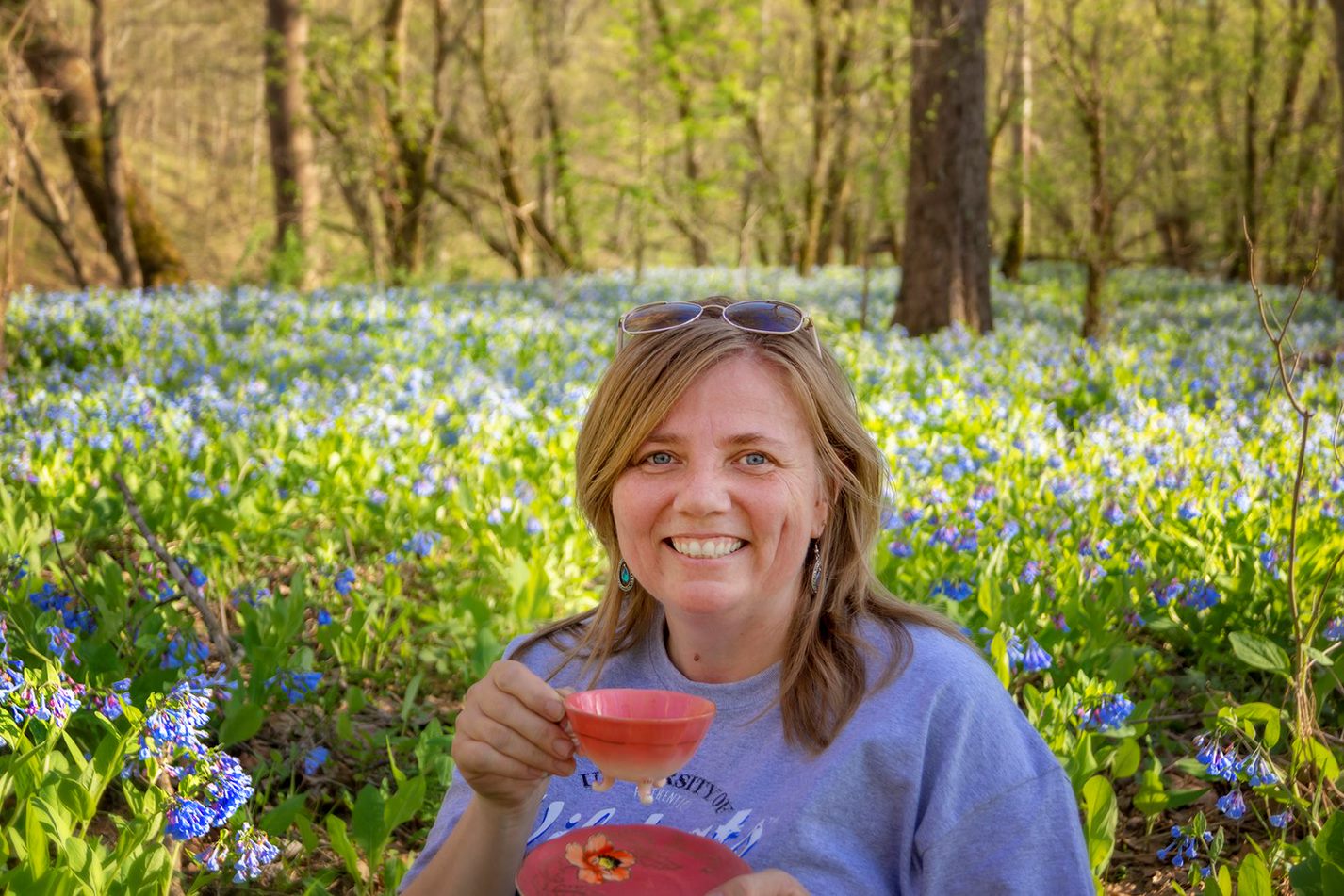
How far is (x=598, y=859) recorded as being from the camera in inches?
57.8

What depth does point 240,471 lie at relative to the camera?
4.52m

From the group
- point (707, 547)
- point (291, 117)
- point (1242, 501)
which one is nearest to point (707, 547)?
point (707, 547)

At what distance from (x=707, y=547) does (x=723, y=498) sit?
7cm

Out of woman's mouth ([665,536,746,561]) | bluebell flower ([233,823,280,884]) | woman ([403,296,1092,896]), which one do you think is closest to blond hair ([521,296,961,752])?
woman ([403,296,1092,896])

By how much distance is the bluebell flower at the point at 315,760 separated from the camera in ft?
8.55

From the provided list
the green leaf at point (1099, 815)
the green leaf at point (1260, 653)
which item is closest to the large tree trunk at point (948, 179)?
the green leaf at point (1260, 653)

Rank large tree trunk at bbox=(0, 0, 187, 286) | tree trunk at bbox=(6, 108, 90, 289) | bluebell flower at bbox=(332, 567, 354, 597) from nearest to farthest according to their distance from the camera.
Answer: bluebell flower at bbox=(332, 567, 354, 597) < large tree trunk at bbox=(0, 0, 187, 286) < tree trunk at bbox=(6, 108, 90, 289)

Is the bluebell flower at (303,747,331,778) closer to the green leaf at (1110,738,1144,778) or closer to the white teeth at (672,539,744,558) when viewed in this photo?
the white teeth at (672,539,744,558)

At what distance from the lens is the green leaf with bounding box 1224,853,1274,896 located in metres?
1.73

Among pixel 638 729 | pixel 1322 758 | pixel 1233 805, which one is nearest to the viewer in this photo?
pixel 638 729

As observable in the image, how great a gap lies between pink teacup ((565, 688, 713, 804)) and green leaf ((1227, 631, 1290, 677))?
1.55 metres

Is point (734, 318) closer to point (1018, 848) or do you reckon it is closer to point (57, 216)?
point (1018, 848)

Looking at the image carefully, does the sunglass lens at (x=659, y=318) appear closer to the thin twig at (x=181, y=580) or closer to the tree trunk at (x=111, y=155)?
the thin twig at (x=181, y=580)

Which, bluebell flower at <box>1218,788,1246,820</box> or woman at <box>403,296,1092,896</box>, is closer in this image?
woman at <box>403,296,1092,896</box>
